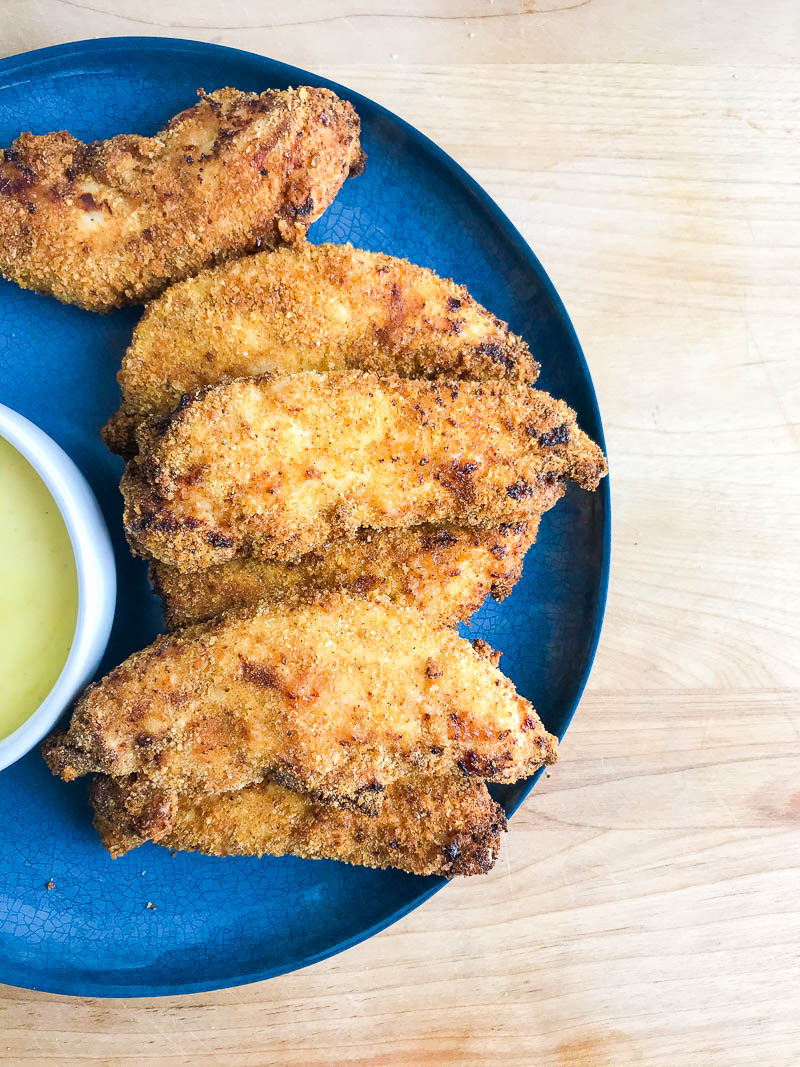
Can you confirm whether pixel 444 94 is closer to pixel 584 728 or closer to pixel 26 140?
pixel 26 140

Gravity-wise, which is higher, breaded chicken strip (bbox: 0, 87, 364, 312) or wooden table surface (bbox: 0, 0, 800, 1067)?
breaded chicken strip (bbox: 0, 87, 364, 312)

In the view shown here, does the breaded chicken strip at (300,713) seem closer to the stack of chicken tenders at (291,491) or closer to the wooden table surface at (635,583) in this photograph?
the stack of chicken tenders at (291,491)

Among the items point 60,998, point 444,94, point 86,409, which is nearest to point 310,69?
point 444,94

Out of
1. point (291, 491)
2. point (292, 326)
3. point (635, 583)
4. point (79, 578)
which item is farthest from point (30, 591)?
point (635, 583)

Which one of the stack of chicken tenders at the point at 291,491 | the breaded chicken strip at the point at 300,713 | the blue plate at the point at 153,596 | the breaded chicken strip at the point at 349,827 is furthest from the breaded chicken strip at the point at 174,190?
the breaded chicken strip at the point at 349,827

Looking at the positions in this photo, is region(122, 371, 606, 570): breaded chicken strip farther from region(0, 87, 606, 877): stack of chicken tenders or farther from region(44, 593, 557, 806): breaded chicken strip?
region(44, 593, 557, 806): breaded chicken strip

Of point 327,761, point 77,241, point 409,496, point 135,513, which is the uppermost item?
point 77,241

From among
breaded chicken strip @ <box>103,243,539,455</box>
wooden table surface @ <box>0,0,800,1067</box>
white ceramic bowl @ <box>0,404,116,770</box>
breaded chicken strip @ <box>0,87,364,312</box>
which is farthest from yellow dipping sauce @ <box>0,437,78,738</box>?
wooden table surface @ <box>0,0,800,1067</box>

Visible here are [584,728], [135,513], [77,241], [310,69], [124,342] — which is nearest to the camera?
[135,513]
